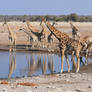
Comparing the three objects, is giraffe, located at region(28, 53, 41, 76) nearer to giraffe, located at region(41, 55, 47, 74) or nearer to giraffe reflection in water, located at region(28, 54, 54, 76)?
giraffe reflection in water, located at region(28, 54, 54, 76)

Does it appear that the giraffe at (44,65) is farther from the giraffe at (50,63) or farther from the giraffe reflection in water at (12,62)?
the giraffe reflection in water at (12,62)

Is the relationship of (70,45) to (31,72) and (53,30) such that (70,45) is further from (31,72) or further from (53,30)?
(31,72)

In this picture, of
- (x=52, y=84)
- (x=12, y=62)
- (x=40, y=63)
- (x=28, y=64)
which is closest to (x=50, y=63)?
(x=40, y=63)

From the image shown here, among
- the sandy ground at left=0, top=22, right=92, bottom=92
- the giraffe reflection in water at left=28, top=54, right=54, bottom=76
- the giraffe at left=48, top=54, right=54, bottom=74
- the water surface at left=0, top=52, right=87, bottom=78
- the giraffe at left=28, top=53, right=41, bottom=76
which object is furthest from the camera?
the giraffe at left=48, top=54, right=54, bottom=74

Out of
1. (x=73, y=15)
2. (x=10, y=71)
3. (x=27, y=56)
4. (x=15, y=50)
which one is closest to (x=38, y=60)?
(x=27, y=56)

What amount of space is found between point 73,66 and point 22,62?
118 inches

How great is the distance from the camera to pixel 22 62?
18828 millimetres

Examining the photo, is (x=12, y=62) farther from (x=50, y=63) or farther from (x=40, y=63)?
(x=50, y=63)

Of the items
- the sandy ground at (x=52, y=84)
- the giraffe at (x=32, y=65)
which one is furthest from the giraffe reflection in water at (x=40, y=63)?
the sandy ground at (x=52, y=84)

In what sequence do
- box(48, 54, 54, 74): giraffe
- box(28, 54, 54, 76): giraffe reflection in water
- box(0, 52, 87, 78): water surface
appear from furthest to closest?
1. box(48, 54, 54, 74): giraffe
2. box(28, 54, 54, 76): giraffe reflection in water
3. box(0, 52, 87, 78): water surface

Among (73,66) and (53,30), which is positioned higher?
(53,30)

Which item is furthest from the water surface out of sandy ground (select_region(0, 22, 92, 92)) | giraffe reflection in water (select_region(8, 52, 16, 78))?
sandy ground (select_region(0, 22, 92, 92))

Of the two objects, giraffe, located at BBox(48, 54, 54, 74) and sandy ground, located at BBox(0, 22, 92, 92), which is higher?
sandy ground, located at BBox(0, 22, 92, 92)

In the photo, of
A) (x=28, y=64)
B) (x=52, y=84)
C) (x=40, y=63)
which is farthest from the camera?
(x=40, y=63)
